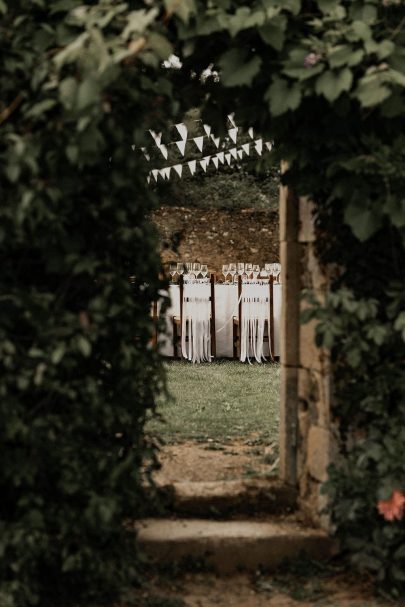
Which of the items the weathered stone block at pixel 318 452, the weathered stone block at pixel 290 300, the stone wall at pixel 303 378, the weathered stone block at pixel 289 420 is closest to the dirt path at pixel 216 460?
the weathered stone block at pixel 289 420

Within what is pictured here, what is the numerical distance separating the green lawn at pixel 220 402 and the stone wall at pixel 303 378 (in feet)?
2.10

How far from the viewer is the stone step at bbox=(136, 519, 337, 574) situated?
3721 millimetres

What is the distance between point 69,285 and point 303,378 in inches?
60.6

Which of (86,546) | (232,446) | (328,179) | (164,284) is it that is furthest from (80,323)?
(232,446)

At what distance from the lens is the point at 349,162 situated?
3.20 m

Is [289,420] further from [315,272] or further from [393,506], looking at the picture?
[393,506]

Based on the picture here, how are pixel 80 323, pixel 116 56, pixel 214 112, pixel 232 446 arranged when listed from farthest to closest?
pixel 232 446 < pixel 214 112 < pixel 80 323 < pixel 116 56

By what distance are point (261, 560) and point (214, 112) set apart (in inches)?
76.9

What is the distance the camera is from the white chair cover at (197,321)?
10.2 meters

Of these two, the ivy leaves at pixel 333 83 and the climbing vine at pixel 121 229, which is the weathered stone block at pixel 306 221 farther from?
the ivy leaves at pixel 333 83

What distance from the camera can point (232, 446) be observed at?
535 centimetres

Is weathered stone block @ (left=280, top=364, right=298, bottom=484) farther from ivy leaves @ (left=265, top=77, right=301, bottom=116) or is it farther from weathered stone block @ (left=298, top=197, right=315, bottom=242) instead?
ivy leaves @ (left=265, top=77, right=301, bottom=116)

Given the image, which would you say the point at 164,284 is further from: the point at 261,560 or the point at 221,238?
the point at 221,238

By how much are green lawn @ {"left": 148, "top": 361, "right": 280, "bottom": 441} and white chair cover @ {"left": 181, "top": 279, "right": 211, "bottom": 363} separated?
24 centimetres
